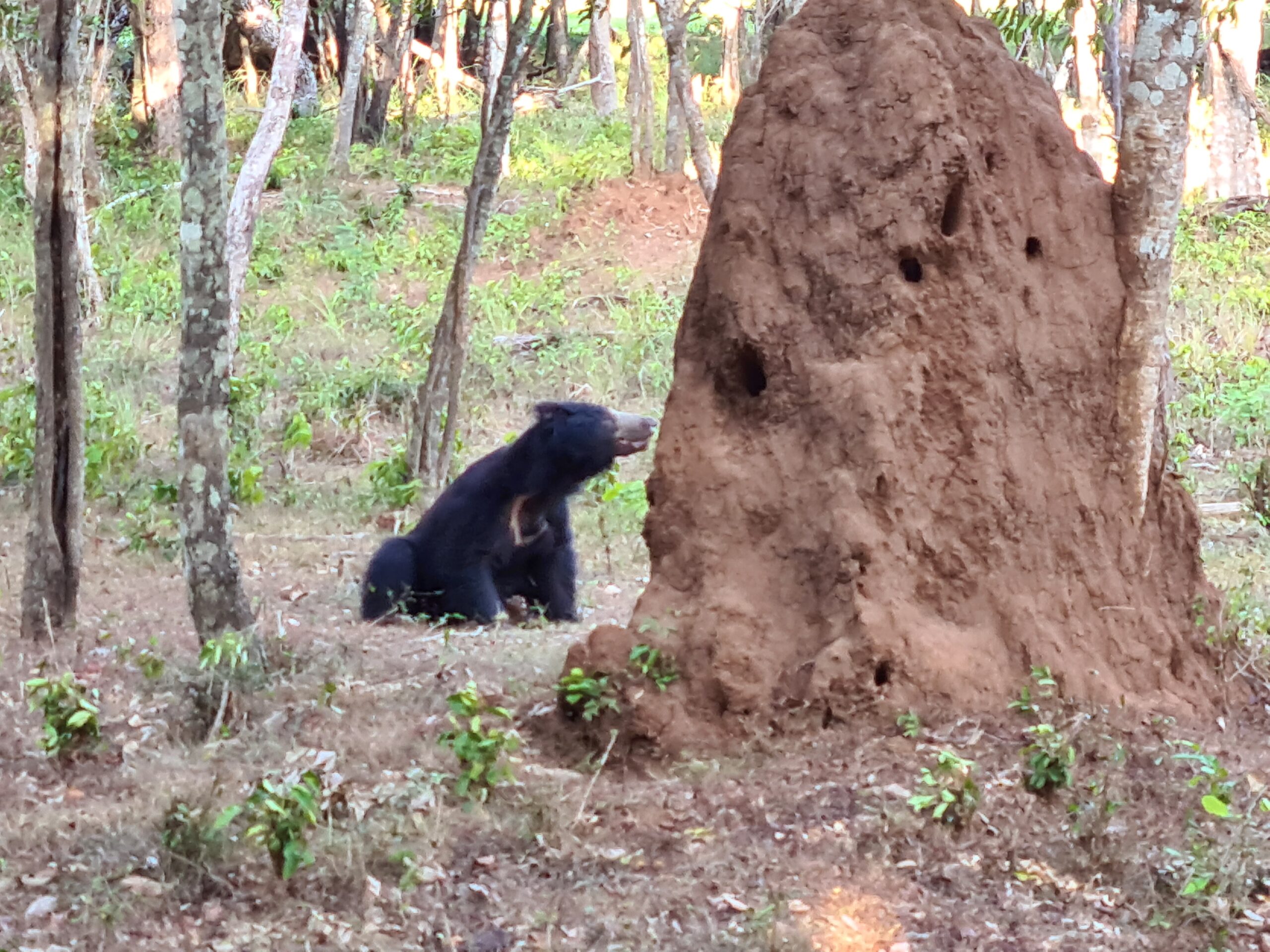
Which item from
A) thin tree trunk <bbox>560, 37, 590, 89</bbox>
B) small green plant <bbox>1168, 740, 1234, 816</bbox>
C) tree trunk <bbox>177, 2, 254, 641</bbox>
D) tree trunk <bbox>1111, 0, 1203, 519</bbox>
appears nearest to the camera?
small green plant <bbox>1168, 740, 1234, 816</bbox>

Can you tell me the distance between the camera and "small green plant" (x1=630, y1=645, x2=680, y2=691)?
473 cm

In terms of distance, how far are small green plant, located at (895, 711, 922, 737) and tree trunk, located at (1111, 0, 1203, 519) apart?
3.94ft

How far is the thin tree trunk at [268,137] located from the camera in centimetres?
1093

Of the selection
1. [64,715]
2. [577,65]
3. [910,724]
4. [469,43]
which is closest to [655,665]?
[910,724]

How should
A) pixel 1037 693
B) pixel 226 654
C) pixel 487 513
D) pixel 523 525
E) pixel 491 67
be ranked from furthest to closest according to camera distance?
pixel 491 67 → pixel 523 525 → pixel 487 513 → pixel 226 654 → pixel 1037 693

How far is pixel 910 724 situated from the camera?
4.50m

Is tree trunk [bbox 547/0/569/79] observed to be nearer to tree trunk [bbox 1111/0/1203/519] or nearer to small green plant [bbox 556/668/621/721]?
tree trunk [bbox 1111/0/1203/519]

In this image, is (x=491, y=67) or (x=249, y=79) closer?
(x=491, y=67)

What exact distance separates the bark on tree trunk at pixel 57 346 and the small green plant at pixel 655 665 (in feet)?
9.48

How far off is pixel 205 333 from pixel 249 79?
18071 millimetres

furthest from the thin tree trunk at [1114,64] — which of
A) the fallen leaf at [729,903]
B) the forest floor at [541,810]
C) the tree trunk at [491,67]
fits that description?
the fallen leaf at [729,903]

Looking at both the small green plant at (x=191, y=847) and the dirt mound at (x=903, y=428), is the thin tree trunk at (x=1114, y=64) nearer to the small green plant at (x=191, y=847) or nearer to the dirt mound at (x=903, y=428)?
the dirt mound at (x=903, y=428)

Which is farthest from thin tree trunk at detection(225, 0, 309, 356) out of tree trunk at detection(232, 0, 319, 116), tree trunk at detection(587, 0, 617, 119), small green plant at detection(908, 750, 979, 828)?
tree trunk at detection(232, 0, 319, 116)

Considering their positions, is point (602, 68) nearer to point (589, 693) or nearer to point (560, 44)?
point (560, 44)
